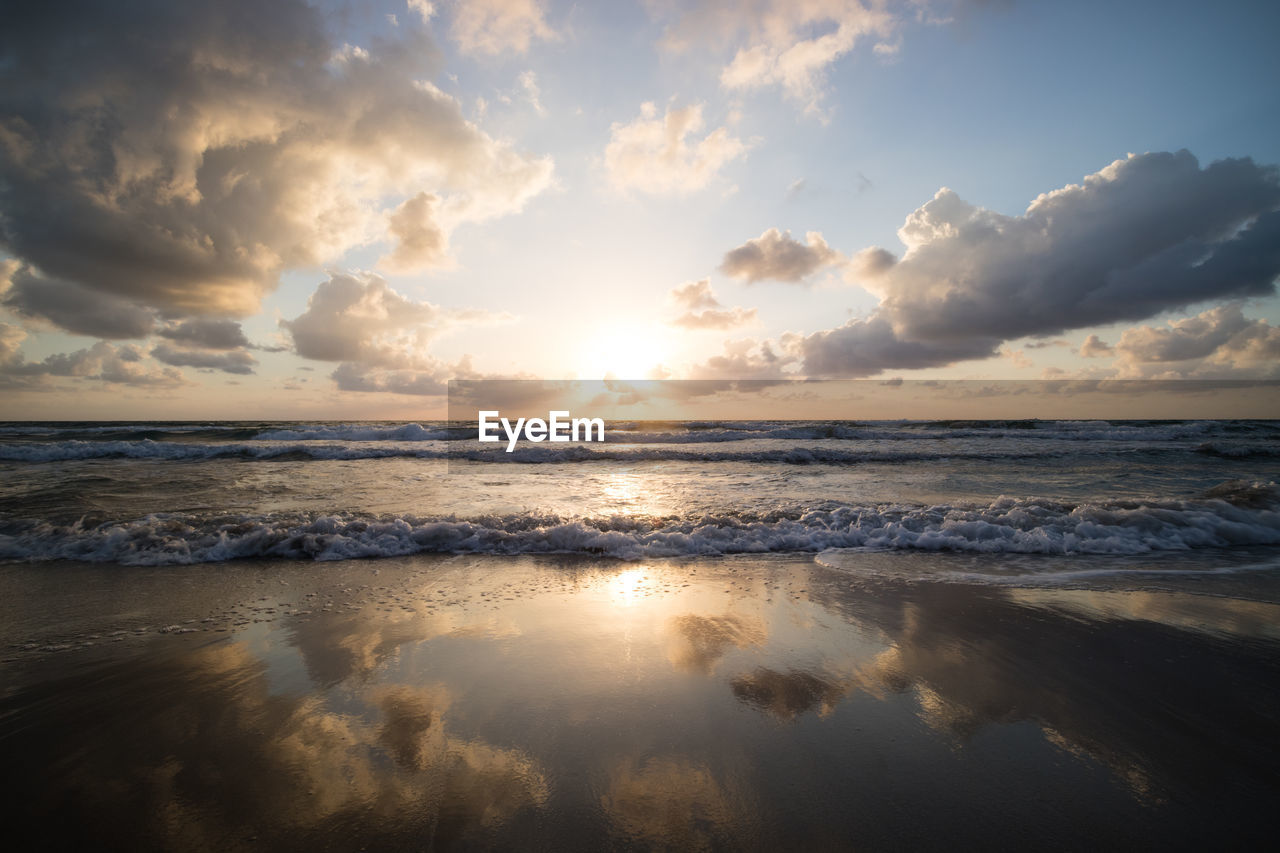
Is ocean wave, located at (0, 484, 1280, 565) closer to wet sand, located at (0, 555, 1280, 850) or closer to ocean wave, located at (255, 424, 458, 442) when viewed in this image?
wet sand, located at (0, 555, 1280, 850)

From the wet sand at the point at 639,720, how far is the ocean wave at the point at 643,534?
5.21 feet

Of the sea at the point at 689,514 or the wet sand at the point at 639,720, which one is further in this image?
the sea at the point at 689,514

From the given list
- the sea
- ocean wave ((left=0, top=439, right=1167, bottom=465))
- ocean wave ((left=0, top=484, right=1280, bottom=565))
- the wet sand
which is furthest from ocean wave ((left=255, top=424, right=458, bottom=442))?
the wet sand

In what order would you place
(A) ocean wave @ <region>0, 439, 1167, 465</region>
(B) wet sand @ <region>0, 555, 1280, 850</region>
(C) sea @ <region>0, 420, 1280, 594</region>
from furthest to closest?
(A) ocean wave @ <region>0, 439, 1167, 465</region> < (C) sea @ <region>0, 420, 1280, 594</region> < (B) wet sand @ <region>0, 555, 1280, 850</region>

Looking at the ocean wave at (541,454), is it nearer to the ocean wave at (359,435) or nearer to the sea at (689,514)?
the sea at (689,514)

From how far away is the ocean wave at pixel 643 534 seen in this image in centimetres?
698

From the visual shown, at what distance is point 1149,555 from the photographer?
703 centimetres

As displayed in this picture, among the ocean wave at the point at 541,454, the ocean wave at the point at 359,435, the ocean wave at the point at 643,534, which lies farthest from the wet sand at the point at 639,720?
the ocean wave at the point at 359,435

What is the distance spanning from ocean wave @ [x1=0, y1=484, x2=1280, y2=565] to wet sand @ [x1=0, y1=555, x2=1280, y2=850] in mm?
1588

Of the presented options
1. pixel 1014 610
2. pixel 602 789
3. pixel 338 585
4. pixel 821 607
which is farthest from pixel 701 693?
pixel 338 585

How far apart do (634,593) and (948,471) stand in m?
14.4

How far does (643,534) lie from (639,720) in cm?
465

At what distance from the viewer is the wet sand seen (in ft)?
7.71

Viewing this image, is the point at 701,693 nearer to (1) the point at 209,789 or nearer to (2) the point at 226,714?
(1) the point at 209,789
